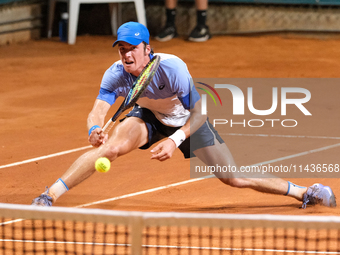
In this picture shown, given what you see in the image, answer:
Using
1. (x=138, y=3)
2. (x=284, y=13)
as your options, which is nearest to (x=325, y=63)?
(x=284, y=13)

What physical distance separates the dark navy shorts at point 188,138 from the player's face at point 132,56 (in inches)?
17.8

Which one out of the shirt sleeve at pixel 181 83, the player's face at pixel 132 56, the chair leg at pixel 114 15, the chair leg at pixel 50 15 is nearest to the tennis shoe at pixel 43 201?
the player's face at pixel 132 56

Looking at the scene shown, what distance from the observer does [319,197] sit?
4410 mm

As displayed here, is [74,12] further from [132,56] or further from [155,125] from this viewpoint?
[132,56]

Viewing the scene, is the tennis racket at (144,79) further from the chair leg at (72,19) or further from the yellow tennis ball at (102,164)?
the chair leg at (72,19)

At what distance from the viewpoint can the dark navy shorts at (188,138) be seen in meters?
4.24

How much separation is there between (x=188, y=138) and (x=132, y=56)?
30.1 inches

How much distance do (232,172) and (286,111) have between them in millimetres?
3319

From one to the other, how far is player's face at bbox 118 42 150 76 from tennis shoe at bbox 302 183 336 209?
1.70 m

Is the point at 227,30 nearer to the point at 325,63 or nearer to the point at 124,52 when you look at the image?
the point at 325,63

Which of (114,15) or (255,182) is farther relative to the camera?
(114,15)

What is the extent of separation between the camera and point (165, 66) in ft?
13.5

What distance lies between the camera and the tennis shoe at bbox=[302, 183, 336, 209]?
14.5 feet

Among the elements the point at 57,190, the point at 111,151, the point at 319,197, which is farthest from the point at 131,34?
the point at 319,197
